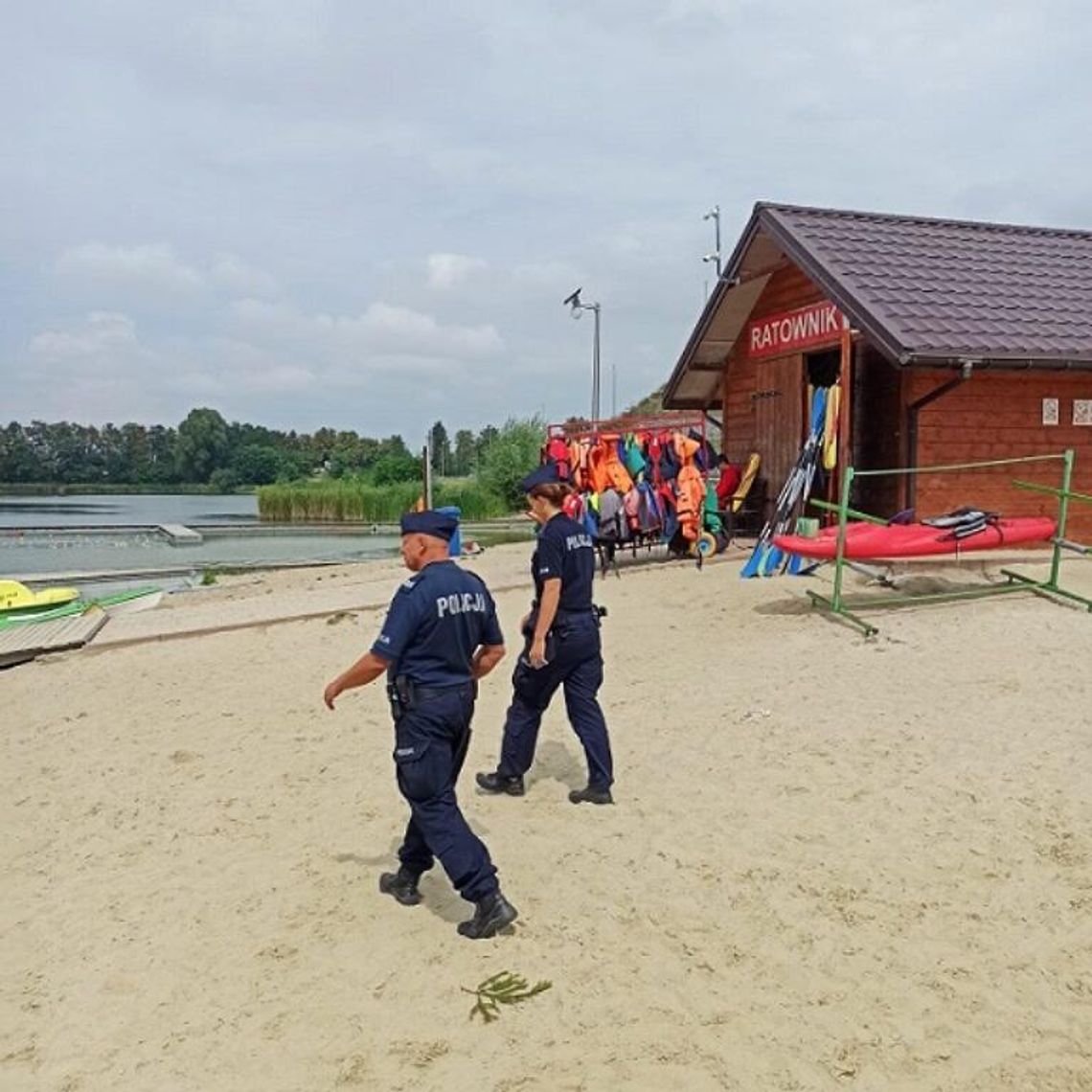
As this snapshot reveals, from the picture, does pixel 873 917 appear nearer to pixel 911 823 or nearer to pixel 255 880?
pixel 911 823

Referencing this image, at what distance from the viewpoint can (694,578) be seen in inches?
455

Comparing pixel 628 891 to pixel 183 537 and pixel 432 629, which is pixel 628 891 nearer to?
pixel 432 629

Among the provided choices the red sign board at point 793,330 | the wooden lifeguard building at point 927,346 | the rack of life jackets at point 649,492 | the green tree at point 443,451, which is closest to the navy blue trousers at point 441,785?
the wooden lifeguard building at point 927,346

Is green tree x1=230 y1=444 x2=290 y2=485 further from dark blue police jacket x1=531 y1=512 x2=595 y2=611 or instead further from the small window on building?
dark blue police jacket x1=531 y1=512 x2=595 y2=611

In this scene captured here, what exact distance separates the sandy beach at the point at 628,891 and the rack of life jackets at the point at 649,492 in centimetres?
468

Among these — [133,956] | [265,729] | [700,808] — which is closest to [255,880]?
[133,956]

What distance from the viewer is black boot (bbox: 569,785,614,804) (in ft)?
17.3

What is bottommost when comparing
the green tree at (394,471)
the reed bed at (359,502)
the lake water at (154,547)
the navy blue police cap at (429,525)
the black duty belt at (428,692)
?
the lake water at (154,547)

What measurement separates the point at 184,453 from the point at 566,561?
10693 centimetres

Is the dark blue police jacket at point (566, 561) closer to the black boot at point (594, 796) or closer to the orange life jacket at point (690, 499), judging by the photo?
the black boot at point (594, 796)

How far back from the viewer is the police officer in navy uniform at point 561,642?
16.5 feet

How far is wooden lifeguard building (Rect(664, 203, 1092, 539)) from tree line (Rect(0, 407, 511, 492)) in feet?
248

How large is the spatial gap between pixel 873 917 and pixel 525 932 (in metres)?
1.40

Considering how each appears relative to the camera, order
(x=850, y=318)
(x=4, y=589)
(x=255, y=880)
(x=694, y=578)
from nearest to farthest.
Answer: (x=255, y=880) < (x=850, y=318) < (x=694, y=578) < (x=4, y=589)
